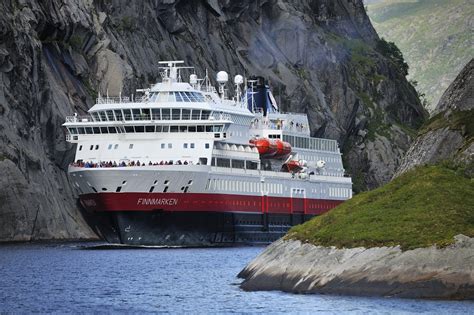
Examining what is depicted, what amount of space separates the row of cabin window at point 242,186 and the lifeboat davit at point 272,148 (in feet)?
9.17

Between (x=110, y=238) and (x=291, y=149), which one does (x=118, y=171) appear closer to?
(x=110, y=238)

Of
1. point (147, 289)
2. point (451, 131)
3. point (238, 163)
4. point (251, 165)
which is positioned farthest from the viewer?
point (251, 165)

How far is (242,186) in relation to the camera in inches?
5138

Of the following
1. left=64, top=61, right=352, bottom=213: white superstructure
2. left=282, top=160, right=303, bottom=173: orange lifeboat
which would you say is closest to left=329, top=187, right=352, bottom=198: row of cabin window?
left=282, top=160, right=303, bottom=173: orange lifeboat

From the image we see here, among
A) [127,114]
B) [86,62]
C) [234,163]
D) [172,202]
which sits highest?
[86,62]

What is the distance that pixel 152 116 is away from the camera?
12200 centimetres

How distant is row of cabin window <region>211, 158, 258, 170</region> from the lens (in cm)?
12639

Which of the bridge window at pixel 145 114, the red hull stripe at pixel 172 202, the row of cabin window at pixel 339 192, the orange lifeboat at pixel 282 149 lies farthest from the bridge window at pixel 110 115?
the row of cabin window at pixel 339 192

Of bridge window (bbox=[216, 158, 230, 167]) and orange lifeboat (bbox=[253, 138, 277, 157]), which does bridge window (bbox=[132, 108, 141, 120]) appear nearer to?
bridge window (bbox=[216, 158, 230, 167])

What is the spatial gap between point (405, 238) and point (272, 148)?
7445cm

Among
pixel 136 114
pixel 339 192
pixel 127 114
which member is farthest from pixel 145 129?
pixel 339 192

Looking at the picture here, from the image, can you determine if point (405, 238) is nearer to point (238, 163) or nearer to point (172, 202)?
point (172, 202)

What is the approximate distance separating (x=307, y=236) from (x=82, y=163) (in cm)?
5596

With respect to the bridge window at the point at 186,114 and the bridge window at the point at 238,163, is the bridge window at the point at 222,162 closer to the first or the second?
the bridge window at the point at 238,163
